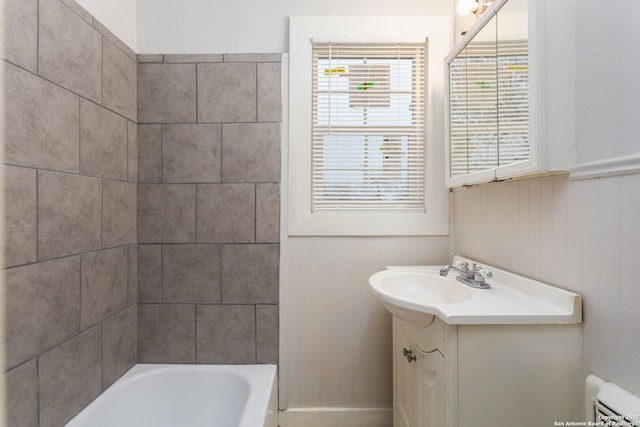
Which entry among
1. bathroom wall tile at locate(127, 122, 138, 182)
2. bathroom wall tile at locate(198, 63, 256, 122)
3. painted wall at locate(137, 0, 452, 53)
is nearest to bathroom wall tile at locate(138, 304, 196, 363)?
bathroom wall tile at locate(127, 122, 138, 182)

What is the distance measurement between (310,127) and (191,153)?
0.64 m

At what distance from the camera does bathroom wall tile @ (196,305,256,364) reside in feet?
5.16

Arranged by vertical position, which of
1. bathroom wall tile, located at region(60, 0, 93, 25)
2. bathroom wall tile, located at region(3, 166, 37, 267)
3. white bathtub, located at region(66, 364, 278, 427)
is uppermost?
bathroom wall tile, located at region(60, 0, 93, 25)

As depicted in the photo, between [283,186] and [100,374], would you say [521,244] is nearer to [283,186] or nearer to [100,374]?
[283,186]

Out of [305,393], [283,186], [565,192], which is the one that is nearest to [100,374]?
[305,393]

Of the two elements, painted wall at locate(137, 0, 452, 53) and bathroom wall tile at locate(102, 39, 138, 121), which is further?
painted wall at locate(137, 0, 452, 53)

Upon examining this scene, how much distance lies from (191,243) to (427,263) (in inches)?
50.4

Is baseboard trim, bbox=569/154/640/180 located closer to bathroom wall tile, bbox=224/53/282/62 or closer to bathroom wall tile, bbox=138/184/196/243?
bathroom wall tile, bbox=224/53/282/62

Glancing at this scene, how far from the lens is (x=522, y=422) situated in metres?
0.92

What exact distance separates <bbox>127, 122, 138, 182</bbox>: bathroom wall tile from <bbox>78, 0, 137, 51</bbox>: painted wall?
42 centimetres

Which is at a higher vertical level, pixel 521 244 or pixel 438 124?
pixel 438 124

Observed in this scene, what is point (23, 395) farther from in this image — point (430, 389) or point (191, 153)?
point (430, 389)

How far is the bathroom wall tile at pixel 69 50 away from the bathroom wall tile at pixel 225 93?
441 millimetres

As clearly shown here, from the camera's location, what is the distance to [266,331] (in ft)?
5.21
